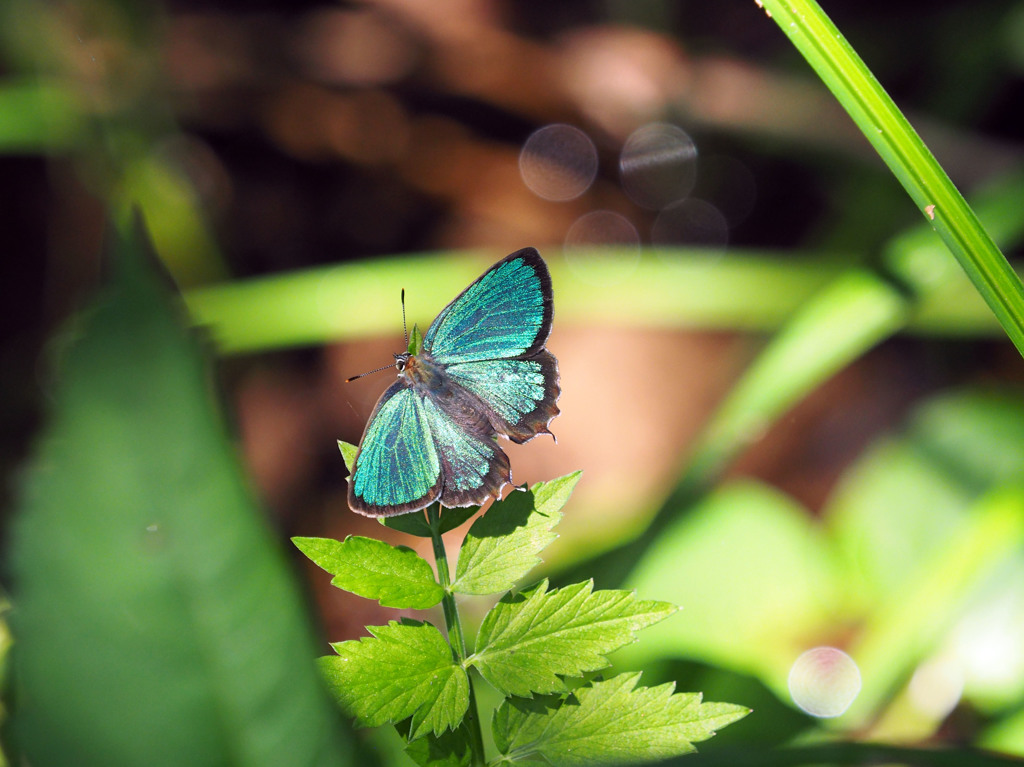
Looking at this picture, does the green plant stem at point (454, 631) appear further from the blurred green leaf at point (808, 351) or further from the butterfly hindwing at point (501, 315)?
the blurred green leaf at point (808, 351)

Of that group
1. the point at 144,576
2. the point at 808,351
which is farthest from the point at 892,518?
the point at 144,576

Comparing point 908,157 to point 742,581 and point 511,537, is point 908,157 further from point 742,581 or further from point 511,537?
point 742,581

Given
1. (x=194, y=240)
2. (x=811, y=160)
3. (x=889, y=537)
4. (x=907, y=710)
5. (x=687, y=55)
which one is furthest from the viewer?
(x=687, y=55)

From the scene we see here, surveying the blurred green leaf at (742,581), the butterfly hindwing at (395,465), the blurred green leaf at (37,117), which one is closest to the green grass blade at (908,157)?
the butterfly hindwing at (395,465)

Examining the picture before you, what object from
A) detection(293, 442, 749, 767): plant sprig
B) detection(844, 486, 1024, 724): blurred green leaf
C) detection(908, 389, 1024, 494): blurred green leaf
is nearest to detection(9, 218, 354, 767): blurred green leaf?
detection(293, 442, 749, 767): plant sprig

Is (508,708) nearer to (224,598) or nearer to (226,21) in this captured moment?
(224,598)

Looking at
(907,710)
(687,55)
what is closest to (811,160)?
(687,55)

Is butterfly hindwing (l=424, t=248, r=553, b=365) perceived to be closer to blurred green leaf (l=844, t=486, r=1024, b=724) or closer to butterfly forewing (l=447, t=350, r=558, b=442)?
butterfly forewing (l=447, t=350, r=558, b=442)
